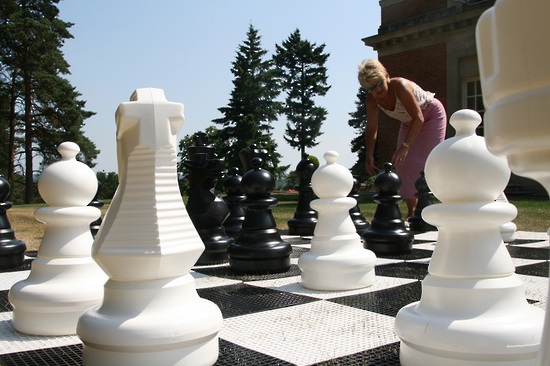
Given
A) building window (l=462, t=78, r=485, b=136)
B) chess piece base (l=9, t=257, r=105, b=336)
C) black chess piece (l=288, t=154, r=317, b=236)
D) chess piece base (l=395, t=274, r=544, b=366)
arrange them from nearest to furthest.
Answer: chess piece base (l=395, t=274, r=544, b=366) < chess piece base (l=9, t=257, r=105, b=336) < black chess piece (l=288, t=154, r=317, b=236) < building window (l=462, t=78, r=485, b=136)

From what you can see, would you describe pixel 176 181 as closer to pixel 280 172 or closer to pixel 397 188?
pixel 397 188

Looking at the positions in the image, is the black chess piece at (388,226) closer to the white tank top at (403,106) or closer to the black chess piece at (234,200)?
the black chess piece at (234,200)

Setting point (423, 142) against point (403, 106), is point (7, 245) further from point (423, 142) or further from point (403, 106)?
point (423, 142)

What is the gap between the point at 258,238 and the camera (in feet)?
7.88

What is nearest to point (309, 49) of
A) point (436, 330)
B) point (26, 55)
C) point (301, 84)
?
point (301, 84)

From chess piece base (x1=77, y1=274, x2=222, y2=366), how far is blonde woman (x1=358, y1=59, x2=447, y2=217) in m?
2.90

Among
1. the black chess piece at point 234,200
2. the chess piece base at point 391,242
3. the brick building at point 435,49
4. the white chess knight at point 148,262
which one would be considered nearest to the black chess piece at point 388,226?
the chess piece base at point 391,242

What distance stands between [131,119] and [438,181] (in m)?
0.73

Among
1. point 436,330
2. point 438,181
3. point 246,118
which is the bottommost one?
point 436,330

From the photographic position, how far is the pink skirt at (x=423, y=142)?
4.18 meters

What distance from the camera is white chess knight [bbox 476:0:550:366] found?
398 millimetres

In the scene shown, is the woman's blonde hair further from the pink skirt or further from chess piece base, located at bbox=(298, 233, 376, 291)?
chess piece base, located at bbox=(298, 233, 376, 291)

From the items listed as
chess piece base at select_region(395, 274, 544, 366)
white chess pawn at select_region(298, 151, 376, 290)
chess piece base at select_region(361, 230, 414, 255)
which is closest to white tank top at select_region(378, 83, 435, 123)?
chess piece base at select_region(361, 230, 414, 255)

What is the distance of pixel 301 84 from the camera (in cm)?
3328
